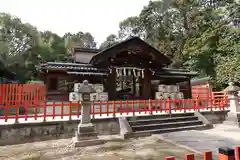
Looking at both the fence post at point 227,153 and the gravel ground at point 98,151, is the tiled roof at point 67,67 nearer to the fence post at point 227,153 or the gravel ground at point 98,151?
the gravel ground at point 98,151

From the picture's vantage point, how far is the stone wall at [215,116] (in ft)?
32.8

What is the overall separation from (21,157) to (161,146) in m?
4.94

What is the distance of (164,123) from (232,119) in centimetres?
503

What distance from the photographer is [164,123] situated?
8391 mm

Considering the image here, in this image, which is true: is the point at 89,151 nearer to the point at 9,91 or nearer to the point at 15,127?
the point at 15,127

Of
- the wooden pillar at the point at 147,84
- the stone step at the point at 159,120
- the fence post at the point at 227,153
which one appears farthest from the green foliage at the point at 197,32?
the fence post at the point at 227,153

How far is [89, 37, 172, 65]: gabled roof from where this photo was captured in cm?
1227

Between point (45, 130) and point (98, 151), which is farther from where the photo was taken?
point (45, 130)

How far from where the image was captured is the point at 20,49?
28.8 meters

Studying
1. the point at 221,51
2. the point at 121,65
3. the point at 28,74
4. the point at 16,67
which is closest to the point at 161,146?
the point at 121,65

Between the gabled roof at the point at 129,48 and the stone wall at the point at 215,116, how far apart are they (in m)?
5.76

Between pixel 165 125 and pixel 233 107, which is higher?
pixel 233 107

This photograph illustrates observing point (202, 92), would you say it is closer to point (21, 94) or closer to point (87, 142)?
point (87, 142)

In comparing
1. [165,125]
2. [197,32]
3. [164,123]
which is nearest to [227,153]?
[165,125]
